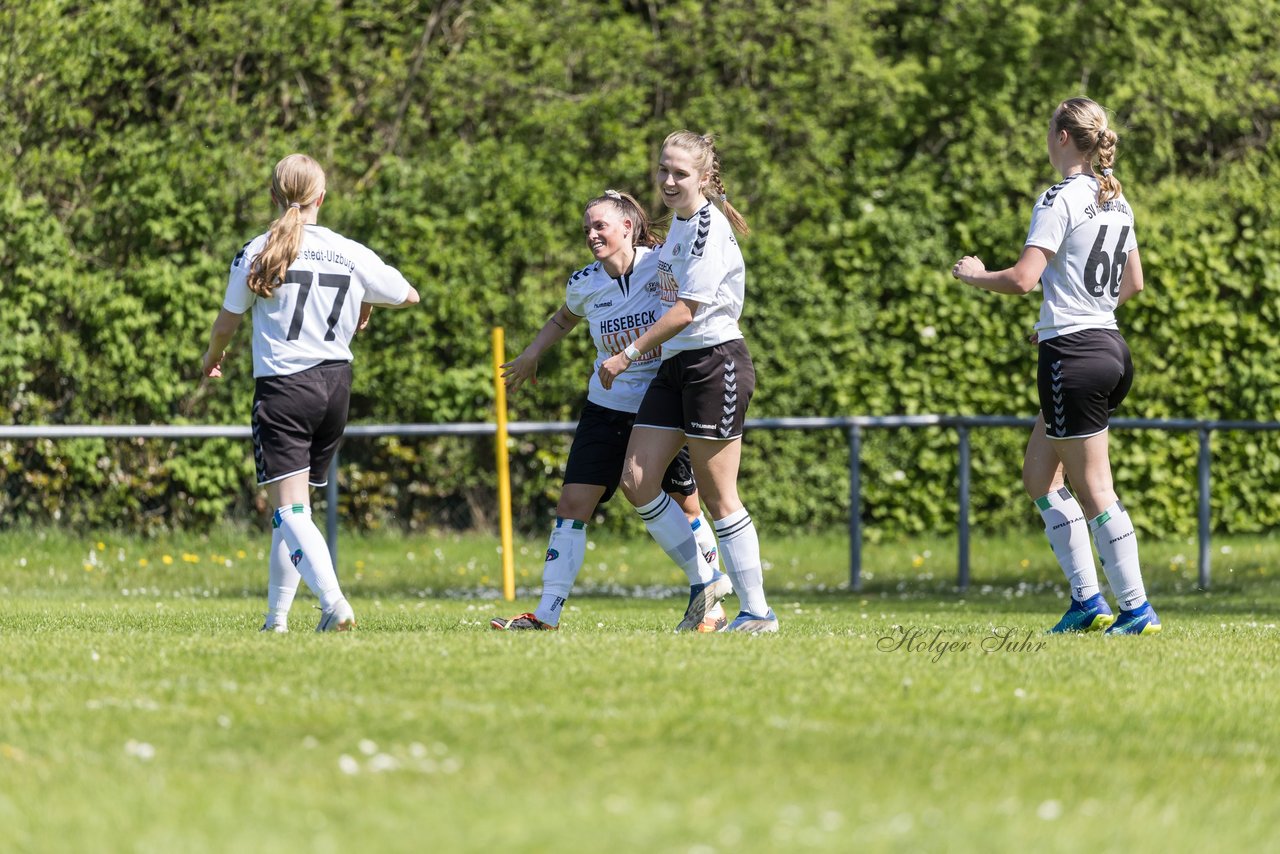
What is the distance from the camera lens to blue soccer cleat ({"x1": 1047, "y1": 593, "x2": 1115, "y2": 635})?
6.98 meters

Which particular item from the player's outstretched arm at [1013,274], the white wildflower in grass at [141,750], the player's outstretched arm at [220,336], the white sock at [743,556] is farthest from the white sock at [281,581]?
the player's outstretched arm at [1013,274]

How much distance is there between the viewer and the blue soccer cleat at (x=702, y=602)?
7.28 metres

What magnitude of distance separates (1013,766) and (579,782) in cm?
110

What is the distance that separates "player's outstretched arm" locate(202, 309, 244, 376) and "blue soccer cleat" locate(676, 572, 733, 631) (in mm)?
2318

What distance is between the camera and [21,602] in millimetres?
9367

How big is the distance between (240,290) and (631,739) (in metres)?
3.12

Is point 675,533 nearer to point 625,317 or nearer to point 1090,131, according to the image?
point 625,317

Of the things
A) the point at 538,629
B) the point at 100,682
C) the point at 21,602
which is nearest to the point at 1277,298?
the point at 538,629

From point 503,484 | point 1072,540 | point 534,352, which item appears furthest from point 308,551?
point 503,484

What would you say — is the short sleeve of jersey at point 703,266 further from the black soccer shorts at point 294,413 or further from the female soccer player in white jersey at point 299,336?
the black soccer shorts at point 294,413

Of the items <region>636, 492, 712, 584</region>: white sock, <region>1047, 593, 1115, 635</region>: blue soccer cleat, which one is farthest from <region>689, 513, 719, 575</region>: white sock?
<region>1047, 593, 1115, 635</region>: blue soccer cleat

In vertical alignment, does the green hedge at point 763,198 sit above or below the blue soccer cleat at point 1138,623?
above

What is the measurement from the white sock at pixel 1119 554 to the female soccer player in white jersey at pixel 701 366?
1.43m

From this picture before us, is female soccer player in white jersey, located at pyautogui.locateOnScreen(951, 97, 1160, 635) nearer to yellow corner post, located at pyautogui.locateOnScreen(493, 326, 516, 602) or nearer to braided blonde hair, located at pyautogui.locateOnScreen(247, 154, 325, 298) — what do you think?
braided blonde hair, located at pyautogui.locateOnScreen(247, 154, 325, 298)
